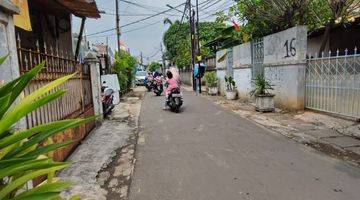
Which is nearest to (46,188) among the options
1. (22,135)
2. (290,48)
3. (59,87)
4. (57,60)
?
(22,135)

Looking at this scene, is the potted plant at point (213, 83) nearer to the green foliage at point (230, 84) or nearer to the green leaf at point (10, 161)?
the green foliage at point (230, 84)

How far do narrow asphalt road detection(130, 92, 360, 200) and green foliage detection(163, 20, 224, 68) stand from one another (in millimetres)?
25364

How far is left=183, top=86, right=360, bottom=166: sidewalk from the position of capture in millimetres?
6113

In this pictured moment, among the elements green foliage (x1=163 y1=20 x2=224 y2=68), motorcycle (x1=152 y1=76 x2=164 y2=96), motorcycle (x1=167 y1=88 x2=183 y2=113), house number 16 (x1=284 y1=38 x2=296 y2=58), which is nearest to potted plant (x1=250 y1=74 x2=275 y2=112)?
house number 16 (x1=284 y1=38 x2=296 y2=58)

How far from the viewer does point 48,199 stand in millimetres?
1404

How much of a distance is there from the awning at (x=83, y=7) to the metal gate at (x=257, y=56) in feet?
20.9

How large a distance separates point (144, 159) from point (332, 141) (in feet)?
12.0

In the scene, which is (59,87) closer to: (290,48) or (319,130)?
(319,130)

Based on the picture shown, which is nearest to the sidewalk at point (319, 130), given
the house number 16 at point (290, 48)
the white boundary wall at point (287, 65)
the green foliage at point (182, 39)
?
the white boundary wall at point (287, 65)

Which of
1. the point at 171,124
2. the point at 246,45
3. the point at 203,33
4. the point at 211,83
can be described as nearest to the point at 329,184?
the point at 171,124

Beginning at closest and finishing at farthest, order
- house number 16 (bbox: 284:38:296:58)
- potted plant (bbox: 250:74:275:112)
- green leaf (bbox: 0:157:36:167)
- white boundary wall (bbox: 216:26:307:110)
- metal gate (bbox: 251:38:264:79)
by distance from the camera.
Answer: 1. green leaf (bbox: 0:157:36:167)
2. white boundary wall (bbox: 216:26:307:110)
3. house number 16 (bbox: 284:38:296:58)
4. potted plant (bbox: 250:74:275:112)
5. metal gate (bbox: 251:38:264:79)

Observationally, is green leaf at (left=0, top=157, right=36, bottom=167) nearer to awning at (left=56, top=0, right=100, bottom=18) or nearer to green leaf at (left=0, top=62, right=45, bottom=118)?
green leaf at (left=0, top=62, right=45, bottom=118)

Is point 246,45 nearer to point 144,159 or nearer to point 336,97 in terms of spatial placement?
point 336,97

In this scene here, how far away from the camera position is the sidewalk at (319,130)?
6.11 meters
